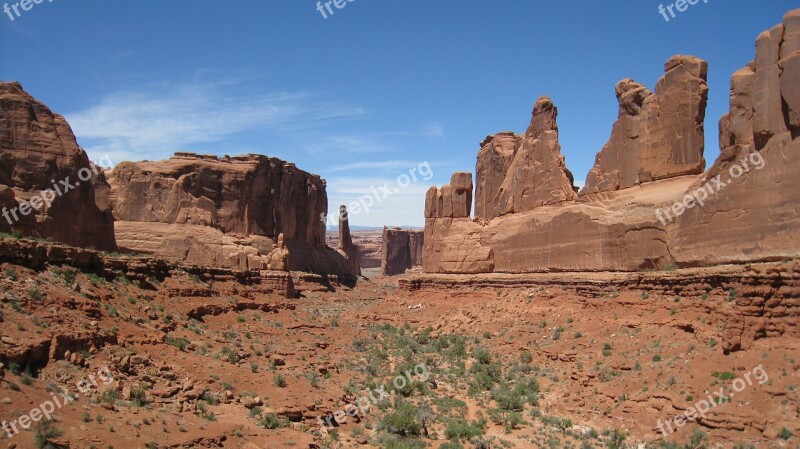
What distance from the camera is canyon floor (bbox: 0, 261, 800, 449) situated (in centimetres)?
1427

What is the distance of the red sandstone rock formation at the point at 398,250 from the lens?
113812mm

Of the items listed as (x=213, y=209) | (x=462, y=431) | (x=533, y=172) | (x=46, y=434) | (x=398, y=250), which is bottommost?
(x=462, y=431)

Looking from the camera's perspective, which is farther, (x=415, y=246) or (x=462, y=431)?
(x=415, y=246)

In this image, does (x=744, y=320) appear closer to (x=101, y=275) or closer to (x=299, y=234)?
(x=101, y=275)

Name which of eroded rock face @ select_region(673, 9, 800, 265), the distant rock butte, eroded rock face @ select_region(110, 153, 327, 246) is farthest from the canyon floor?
eroded rock face @ select_region(110, 153, 327, 246)

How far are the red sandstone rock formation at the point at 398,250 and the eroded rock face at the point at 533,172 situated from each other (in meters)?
71.7

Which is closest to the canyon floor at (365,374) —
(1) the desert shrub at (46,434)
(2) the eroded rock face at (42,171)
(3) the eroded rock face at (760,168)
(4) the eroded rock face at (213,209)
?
(1) the desert shrub at (46,434)

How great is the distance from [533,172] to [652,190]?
9.35 meters

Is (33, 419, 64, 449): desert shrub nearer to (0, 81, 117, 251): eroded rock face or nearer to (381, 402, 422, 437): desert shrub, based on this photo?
(381, 402, 422, 437): desert shrub

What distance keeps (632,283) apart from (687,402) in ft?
28.9

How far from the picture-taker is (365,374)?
25484mm

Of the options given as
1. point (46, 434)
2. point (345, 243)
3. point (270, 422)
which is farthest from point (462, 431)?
point (345, 243)

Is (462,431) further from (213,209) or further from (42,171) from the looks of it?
(213,209)

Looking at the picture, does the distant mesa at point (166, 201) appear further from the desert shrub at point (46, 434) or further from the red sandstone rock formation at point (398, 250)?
the red sandstone rock formation at point (398, 250)
